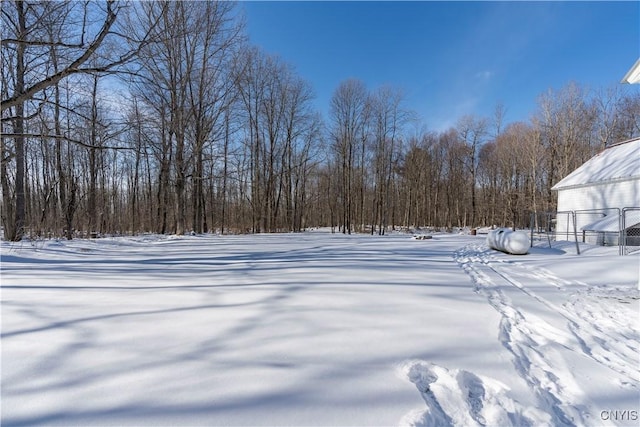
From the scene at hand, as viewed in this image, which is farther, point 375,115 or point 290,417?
point 375,115

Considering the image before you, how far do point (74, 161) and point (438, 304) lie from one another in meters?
20.5

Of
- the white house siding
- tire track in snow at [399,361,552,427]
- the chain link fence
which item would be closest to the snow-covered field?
tire track in snow at [399,361,552,427]

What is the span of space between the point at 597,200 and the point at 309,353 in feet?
58.6

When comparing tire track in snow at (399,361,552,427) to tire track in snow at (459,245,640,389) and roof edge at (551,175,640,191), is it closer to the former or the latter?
tire track in snow at (459,245,640,389)

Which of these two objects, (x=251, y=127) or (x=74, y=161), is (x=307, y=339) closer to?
(x=74, y=161)

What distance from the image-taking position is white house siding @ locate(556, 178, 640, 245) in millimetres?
11750

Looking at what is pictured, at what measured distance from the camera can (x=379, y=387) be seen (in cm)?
174

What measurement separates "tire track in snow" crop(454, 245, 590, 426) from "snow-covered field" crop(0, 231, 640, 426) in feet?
0.04

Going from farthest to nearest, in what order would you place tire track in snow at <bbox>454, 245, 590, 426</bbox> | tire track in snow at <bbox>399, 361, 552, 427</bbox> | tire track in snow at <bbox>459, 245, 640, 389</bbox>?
tire track in snow at <bbox>459, 245, 640, 389</bbox>, tire track in snow at <bbox>454, 245, 590, 426</bbox>, tire track in snow at <bbox>399, 361, 552, 427</bbox>

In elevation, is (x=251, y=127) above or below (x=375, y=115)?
below

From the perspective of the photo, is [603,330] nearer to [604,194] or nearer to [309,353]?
[309,353]

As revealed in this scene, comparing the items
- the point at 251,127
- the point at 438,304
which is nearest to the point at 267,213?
the point at 251,127

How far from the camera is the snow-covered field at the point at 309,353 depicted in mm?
1528

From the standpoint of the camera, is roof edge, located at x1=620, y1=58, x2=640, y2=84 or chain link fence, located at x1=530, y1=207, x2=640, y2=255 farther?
chain link fence, located at x1=530, y1=207, x2=640, y2=255
